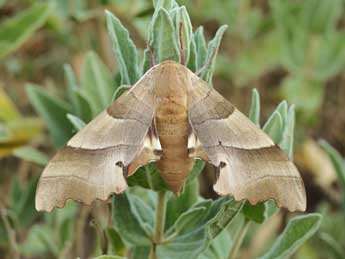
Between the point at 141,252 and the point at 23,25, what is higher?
the point at 23,25

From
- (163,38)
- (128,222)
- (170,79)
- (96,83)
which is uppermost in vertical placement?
(163,38)

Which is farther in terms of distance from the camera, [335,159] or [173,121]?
[335,159]

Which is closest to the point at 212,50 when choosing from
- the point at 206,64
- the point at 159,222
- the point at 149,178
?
the point at 206,64

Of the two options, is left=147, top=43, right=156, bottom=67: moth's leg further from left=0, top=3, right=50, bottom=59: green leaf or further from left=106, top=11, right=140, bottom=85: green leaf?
left=0, top=3, right=50, bottom=59: green leaf

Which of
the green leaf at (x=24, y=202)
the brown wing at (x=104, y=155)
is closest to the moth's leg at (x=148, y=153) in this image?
the brown wing at (x=104, y=155)

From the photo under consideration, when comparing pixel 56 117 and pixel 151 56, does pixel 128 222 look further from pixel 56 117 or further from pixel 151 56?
pixel 56 117

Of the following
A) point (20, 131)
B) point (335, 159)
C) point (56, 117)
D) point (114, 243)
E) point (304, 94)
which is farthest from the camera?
point (304, 94)

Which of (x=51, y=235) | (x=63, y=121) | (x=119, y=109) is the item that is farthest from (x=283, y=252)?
(x=51, y=235)
